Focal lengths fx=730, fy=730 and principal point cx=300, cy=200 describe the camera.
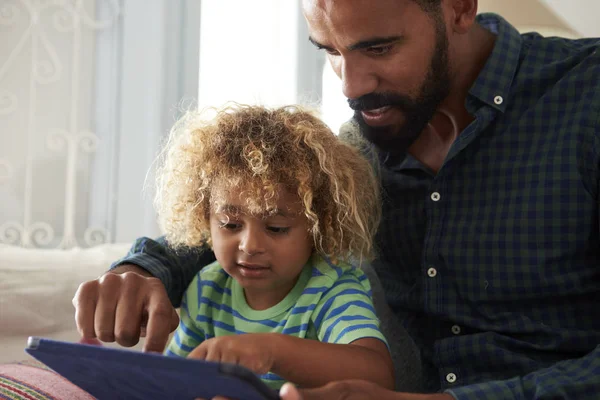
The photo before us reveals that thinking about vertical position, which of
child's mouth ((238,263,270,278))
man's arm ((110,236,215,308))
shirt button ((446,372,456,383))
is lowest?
shirt button ((446,372,456,383))

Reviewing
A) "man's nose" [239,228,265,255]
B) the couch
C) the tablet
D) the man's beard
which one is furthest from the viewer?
the couch

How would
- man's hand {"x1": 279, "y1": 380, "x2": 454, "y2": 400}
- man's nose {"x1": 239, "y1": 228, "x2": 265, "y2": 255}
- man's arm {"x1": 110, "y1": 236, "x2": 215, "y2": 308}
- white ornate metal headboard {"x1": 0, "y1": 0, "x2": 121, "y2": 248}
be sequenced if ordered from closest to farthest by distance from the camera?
1. man's hand {"x1": 279, "y1": 380, "x2": 454, "y2": 400}
2. man's nose {"x1": 239, "y1": 228, "x2": 265, "y2": 255}
3. man's arm {"x1": 110, "y1": 236, "x2": 215, "y2": 308}
4. white ornate metal headboard {"x1": 0, "y1": 0, "x2": 121, "y2": 248}

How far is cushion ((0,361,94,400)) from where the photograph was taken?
3.33 ft

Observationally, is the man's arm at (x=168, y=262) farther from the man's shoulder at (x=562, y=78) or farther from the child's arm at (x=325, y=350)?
the man's shoulder at (x=562, y=78)

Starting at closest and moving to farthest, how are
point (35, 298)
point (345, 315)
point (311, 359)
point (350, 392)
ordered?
point (350, 392) < point (311, 359) < point (345, 315) < point (35, 298)

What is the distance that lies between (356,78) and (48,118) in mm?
1270

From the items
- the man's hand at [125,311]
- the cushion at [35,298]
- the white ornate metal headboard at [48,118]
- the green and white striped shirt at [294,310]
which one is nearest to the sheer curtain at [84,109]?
the white ornate metal headboard at [48,118]

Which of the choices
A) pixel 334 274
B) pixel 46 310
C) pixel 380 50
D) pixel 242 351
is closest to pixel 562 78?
pixel 380 50

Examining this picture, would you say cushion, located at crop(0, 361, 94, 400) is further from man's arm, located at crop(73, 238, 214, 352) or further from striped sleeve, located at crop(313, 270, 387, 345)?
striped sleeve, located at crop(313, 270, 387, 345)

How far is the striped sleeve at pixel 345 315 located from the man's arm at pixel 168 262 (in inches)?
11.0

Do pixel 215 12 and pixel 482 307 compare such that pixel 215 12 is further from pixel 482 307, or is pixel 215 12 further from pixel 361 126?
pixel 482 307

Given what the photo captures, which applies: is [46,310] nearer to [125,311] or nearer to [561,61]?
[125,311]

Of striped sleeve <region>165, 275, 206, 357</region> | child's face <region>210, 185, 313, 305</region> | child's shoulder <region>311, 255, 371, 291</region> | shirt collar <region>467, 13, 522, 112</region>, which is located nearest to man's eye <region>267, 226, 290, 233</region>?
child's face <region>210, 185, 313, 305</region>

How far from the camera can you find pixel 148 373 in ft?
2.52
